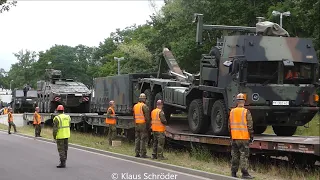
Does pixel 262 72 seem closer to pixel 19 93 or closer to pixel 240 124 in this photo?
pixel 240 124

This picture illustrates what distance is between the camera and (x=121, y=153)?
15195 millimetres

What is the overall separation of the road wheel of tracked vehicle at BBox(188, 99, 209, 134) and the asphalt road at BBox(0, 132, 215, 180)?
215 centimetres

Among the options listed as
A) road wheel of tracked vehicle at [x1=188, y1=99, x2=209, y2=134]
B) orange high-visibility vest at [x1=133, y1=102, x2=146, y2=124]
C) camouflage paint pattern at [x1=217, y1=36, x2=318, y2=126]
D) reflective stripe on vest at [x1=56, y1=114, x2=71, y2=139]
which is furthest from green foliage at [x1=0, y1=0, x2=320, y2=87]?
reflective stripe on vest at [x1=56, y1=114, x2=71, y2=139]

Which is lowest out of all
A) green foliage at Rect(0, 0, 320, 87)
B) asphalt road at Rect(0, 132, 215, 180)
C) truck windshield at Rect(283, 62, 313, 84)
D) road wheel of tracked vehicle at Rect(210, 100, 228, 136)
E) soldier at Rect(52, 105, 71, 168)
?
asphalt road at Rect(0, 132, 215, 180)

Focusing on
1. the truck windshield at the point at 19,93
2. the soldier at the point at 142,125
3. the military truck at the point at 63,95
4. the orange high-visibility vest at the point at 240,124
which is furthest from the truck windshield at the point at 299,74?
the truck windshield at the point at 19,93

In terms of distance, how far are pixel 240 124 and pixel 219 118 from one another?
130 inches

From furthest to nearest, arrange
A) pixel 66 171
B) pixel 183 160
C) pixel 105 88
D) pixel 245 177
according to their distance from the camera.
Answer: pixel 105 88 → pixel 183 160 → pixel 66 171 → pixel 245 177

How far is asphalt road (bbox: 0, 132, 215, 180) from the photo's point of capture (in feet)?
35.5

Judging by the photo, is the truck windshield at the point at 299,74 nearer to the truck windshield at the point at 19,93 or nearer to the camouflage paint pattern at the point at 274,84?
the camouflage paint pattern at the point at 274,84

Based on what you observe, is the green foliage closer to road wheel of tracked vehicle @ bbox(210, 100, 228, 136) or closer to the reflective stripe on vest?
road wheel of tracked vehicle @ bbox(210, 100, 228, 136)

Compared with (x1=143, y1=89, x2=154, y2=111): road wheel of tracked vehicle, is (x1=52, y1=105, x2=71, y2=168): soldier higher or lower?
lower

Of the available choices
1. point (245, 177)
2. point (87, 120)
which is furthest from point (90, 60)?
point (245, 177)

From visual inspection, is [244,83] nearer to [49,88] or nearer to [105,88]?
[105,88]

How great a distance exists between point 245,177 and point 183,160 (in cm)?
360
